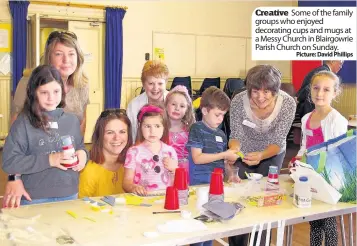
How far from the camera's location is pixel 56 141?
193cm

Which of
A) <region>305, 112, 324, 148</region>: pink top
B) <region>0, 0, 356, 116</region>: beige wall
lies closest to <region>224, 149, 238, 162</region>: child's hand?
<region>305, 112, 324, 148</region>: pink top

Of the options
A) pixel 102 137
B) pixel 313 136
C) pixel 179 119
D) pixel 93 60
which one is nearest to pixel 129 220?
pixel 102 137

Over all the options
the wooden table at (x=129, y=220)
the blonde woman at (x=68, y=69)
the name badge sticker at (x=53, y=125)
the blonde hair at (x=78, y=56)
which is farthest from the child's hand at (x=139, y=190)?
the blonde hair at (x=78, y=56)

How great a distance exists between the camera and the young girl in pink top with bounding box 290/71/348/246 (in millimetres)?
2330

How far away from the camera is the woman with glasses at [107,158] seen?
217 centimetres

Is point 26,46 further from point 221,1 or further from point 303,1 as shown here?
point 303,1

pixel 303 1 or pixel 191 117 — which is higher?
pixel 303 1

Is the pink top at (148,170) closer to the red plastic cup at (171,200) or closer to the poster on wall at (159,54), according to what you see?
the red plastic cup at (171,200)

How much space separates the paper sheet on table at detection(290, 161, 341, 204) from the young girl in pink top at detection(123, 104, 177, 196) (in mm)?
606

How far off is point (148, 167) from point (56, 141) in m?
0.47

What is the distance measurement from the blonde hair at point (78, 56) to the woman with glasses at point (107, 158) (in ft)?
1.30

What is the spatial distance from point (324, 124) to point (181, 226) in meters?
1.19

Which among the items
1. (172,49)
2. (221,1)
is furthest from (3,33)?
(221,1)

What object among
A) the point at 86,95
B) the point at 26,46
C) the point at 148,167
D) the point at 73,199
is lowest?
the point at 73,199
